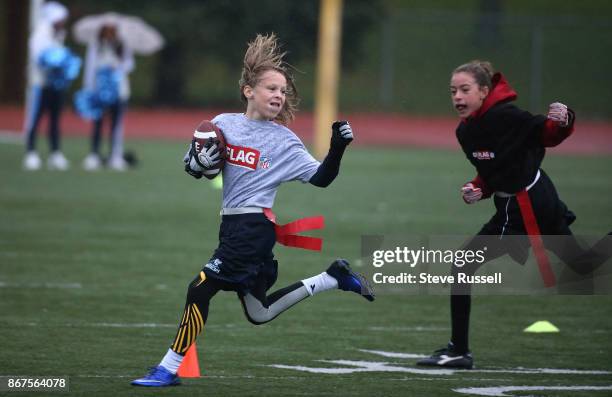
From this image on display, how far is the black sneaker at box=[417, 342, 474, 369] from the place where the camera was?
7.24 meters

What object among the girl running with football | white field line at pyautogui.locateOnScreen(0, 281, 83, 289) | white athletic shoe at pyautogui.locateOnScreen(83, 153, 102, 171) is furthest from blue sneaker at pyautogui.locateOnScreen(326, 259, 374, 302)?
white athletic shoe at pyautogui.locateOnScreen(83, 153, 102, 171)

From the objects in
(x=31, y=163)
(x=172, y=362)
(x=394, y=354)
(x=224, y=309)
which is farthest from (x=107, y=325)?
(x=31, y=163)

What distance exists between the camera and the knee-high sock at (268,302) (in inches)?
259

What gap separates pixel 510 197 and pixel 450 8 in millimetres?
43534

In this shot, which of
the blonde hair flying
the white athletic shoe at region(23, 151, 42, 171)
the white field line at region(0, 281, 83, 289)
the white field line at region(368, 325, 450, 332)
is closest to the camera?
the blonde hair flying

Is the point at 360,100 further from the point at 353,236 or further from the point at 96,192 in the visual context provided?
the point at 353,236

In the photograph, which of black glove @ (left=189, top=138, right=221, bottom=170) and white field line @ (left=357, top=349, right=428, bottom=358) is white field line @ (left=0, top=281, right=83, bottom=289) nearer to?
white field line @ (left=357, top=349, right=428, bottom=358)

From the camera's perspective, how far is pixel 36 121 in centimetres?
1956

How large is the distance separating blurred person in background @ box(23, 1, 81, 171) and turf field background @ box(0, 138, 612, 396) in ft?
7.82

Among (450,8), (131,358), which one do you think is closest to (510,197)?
(131,358)

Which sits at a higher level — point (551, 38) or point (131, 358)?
point (551, 38)

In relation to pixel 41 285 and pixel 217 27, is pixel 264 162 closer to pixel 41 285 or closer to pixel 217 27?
pixel 41 285

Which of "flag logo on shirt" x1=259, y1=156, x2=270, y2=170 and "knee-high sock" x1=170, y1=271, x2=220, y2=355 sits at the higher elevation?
"flag logo on shirt" x1=259, y1=156, x2=270, y2=170

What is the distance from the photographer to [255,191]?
21.3ft
